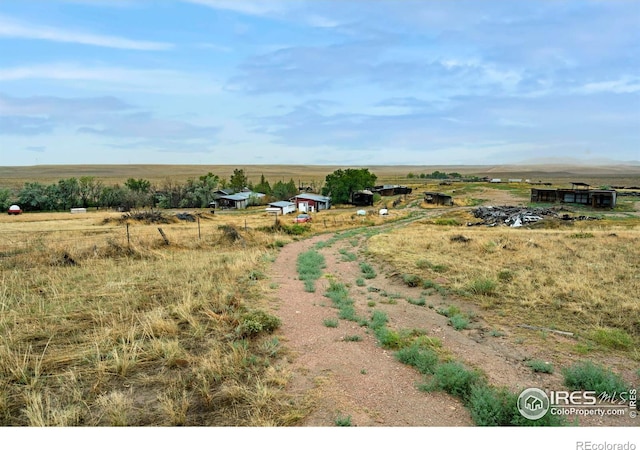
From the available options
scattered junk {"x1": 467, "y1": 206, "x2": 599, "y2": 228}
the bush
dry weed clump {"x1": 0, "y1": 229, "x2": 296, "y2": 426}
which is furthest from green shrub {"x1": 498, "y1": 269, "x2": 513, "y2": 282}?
scattered junk {"x1": 467, "y1": 206, "x2": 599, "y2": 228}

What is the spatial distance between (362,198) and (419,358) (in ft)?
206

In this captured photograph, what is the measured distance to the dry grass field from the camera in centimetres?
488

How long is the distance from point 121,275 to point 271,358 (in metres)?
8.28

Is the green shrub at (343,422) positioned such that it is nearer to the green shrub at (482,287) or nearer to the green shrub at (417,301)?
the green shrub at (417,301)

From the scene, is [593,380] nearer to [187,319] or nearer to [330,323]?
[330,323]

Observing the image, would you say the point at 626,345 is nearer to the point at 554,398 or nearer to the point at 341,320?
the point at 554,398

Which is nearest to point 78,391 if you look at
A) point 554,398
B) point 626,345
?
point 554,398

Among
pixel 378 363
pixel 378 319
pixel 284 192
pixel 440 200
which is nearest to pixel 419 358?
pixel 378 363

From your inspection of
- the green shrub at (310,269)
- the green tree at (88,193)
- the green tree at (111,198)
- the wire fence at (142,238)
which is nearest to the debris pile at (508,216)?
the wire fence at (142,238)

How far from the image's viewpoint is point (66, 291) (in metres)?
10.1

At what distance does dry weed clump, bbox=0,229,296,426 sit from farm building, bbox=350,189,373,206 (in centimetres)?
5699

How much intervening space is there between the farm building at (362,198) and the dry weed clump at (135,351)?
187ft

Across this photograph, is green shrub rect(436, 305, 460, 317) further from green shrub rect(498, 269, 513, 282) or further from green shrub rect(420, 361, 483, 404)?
green shrub rect(420, 361, 483, 404)

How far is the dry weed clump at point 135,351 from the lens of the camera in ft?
15.5
